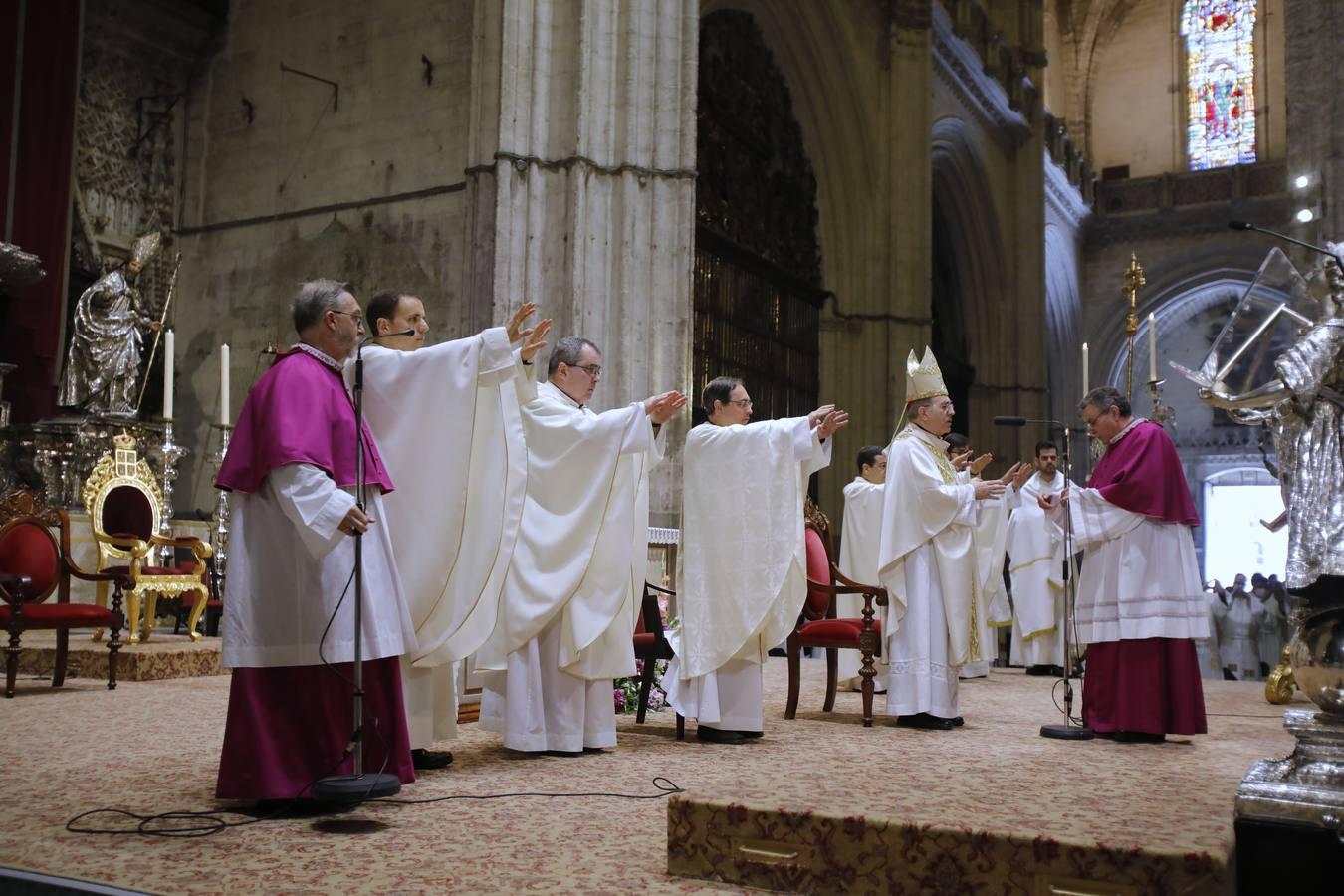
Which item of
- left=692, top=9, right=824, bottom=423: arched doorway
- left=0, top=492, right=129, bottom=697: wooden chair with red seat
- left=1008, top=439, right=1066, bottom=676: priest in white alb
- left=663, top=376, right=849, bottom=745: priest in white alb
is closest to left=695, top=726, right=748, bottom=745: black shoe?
left=663, top=376, right=849, bottom=745: priest in white alb

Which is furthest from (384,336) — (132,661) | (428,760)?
(132,661)

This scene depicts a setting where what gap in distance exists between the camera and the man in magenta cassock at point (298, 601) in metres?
A: 3.56

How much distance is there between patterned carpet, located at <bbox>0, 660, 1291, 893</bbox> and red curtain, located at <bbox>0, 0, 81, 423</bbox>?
5692 millimetres

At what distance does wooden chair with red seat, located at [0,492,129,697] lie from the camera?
6.25 metres

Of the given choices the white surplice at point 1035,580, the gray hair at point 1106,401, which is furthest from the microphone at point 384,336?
the white surplice at point 1035,580

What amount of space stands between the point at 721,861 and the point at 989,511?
685 cm

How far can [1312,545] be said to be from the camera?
360 cm

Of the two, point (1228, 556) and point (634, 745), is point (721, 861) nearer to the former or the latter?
point (634, 745)

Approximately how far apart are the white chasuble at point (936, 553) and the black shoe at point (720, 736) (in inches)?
44.8

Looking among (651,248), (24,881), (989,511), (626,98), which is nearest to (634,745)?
(24,881)

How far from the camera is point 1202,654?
571 inches

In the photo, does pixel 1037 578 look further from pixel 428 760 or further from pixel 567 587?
pixel 428 760

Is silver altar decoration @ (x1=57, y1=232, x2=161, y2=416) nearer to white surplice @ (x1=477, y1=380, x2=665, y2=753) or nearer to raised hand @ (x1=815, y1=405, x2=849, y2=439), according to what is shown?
white surplice @ (x1=477, y1=380, x2=665, y2=753)

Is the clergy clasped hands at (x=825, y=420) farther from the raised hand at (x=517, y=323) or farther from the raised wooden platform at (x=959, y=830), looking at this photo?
the raised wooden platform at (x=959, y=830)
